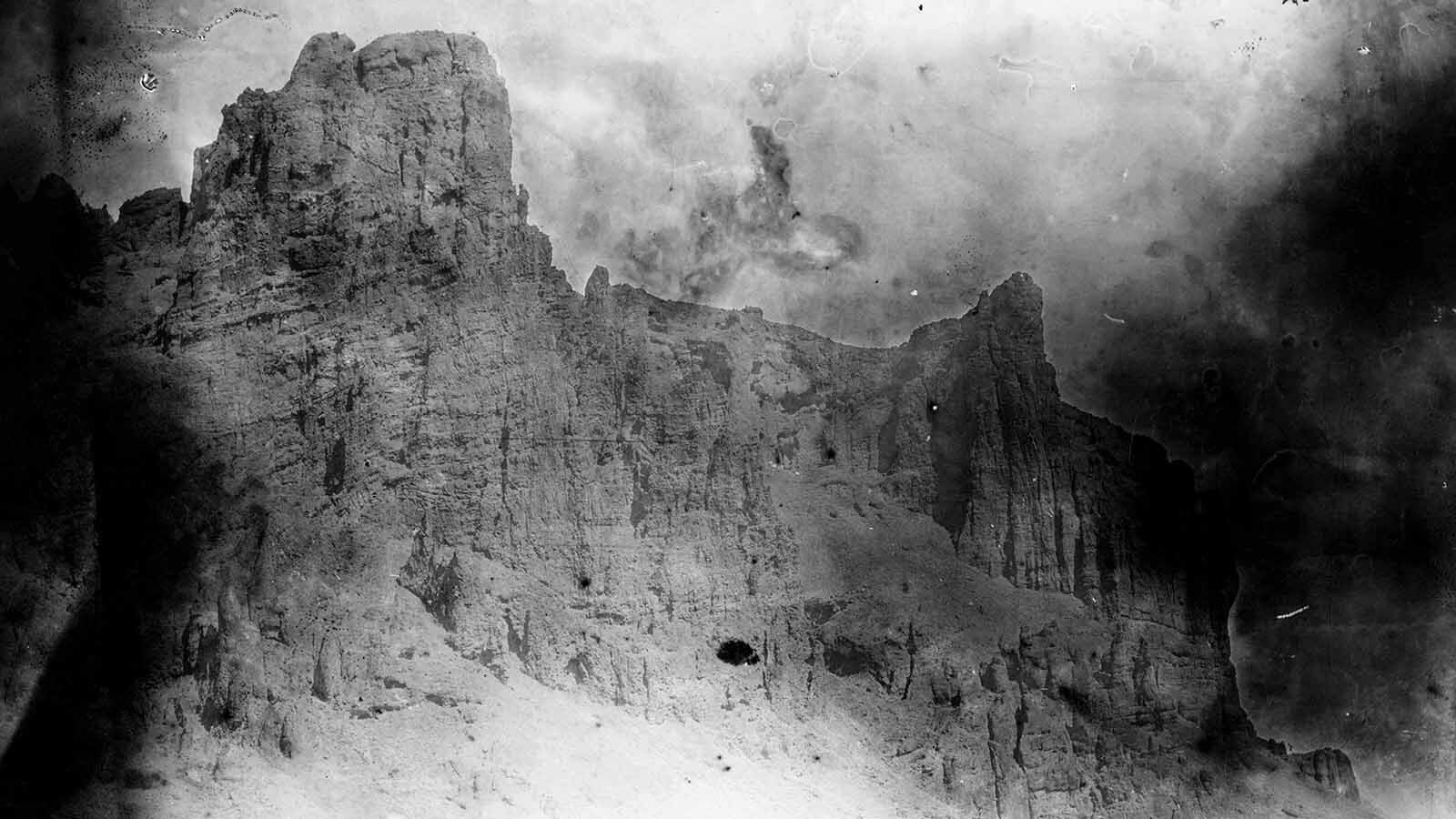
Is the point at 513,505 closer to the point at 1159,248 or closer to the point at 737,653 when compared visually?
the point at 737,653

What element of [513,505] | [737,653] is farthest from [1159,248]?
[513,505]

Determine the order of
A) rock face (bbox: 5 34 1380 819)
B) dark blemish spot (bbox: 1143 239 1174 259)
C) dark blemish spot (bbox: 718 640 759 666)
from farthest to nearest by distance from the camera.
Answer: dark blemish spot (bbox: 1143 239 1174 259) < dark blemish spot (bbox: 718 640 759 666) < rock face (bbox: 5 34 1380 819)

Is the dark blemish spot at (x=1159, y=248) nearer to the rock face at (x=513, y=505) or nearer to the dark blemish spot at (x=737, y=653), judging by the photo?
the rock face at (x=513, y=505)

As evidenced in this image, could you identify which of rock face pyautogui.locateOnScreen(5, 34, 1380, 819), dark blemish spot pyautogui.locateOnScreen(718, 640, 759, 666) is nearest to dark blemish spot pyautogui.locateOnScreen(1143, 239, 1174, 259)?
rock face pyautogui.locateOnScreen(5, 34, 1380, 819)

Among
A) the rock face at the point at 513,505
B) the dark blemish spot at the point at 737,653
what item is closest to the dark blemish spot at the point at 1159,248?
the rock face at the point at 513,505

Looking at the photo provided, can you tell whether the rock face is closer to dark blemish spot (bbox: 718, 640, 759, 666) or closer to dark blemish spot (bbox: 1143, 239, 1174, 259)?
dark blemish spot (bbox: 718, 640, 759, 666)
